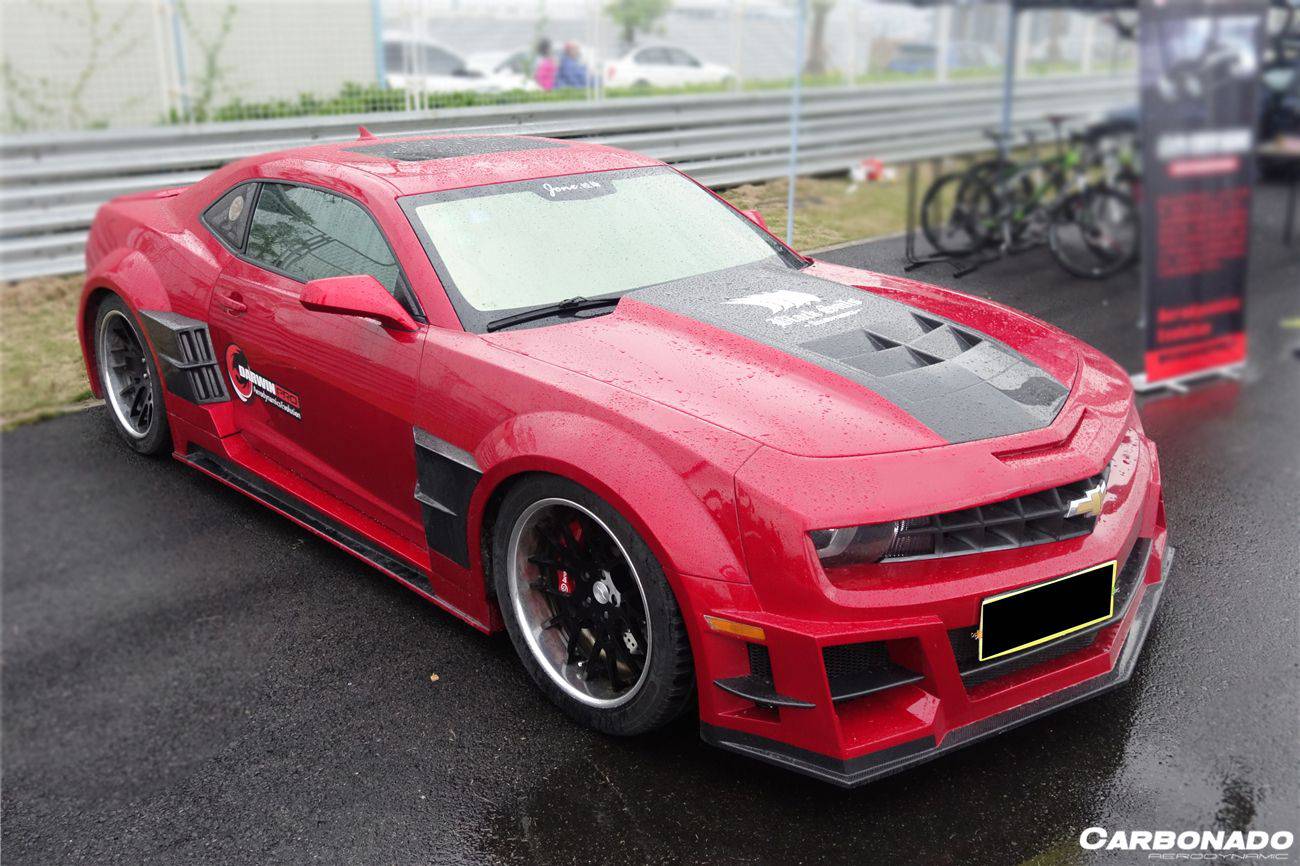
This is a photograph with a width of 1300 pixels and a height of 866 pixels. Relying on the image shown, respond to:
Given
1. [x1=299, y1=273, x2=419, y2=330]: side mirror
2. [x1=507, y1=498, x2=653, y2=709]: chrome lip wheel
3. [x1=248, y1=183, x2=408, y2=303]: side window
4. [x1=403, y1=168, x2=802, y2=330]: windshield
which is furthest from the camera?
[x1=248, y1=183, x2=408, y2=303]: side window

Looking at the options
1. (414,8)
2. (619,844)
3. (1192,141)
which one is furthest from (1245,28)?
(619,844)

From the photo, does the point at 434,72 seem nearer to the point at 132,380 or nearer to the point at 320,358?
the point at 132,380

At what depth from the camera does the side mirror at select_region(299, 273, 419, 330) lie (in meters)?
3.06

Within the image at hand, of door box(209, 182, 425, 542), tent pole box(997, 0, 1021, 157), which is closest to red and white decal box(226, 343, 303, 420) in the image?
door box(209, 182, 425, 542)

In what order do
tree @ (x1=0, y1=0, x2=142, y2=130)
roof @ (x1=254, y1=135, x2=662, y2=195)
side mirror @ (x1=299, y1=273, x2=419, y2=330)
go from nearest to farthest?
1. side mirror @ (x1=299, y1=273, x2=419, y2=330)
2. roof @ (x1=254, y1=135, x2=662, y2=195)
3. tree @ (x1=0, y1=0, x2=142, y2=130)

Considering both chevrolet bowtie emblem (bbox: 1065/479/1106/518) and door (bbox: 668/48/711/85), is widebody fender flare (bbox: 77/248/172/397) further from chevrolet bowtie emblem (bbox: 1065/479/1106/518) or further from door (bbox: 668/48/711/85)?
chevrolet bowtie emblem (bbox: 1065/479/1106/518)

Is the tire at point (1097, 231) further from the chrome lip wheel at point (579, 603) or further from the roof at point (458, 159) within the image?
the chrome lip wheel at point (579, 603)

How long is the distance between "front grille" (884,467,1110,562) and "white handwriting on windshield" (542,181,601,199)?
1722mm

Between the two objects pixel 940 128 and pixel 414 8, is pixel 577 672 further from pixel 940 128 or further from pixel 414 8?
pixel 940 128

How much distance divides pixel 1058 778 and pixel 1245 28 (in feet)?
15.0

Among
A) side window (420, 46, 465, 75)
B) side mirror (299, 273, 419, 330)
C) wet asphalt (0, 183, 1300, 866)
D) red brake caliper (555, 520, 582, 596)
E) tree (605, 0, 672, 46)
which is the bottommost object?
wet asphalt (0, 183, 1300, 866)

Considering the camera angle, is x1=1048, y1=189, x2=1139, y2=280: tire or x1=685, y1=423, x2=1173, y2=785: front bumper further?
x1=1048, y1=189, x2=1139, y2=280: tire

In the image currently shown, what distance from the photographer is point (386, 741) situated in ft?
9.61

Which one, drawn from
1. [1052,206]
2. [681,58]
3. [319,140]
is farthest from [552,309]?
[681,58]
